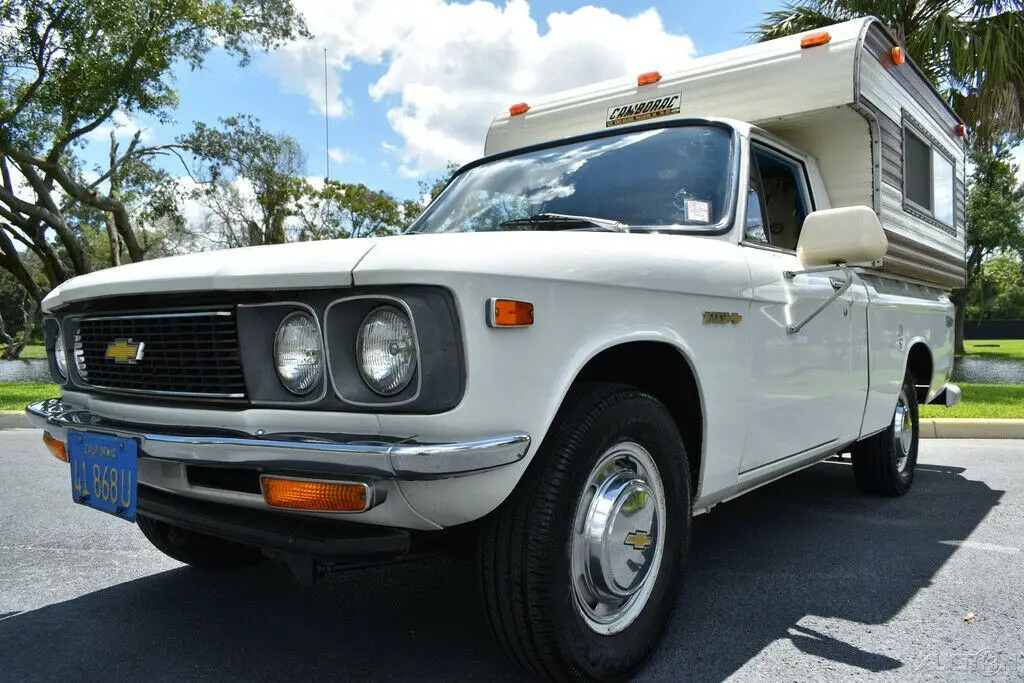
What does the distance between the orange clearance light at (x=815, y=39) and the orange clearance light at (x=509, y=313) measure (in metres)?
2.71

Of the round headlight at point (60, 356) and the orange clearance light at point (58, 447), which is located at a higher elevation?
the round headlight at point (60, 356)

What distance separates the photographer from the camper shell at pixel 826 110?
3.78m

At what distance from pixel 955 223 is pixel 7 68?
1776 cm

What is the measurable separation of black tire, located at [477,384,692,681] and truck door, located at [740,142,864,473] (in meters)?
0.82

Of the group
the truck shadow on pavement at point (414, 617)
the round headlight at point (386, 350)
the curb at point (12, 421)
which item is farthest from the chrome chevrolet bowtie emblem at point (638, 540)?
the curb at point (12, 421)

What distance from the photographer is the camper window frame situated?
443cm

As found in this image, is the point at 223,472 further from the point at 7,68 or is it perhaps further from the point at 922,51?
the point at 7,68

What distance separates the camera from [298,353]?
79.3 inches

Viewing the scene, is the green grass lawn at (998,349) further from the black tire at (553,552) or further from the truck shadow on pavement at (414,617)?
the black tire at (553,552)

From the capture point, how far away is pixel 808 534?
3951 mm

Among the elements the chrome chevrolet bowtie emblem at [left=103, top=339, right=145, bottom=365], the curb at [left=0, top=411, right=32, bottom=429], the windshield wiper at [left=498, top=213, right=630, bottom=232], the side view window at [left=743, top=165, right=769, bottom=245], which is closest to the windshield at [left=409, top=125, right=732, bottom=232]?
the windshield wiper at [left=498, top=213, right=630, bottom=232]

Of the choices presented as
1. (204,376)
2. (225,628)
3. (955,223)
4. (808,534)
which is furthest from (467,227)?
(955,223)

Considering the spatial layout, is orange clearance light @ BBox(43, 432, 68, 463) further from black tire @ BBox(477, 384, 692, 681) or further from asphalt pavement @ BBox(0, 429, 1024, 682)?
black tire @ BBox(477, 384, 692, 681)

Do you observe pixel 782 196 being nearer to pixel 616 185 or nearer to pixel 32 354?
pixel 616 185
